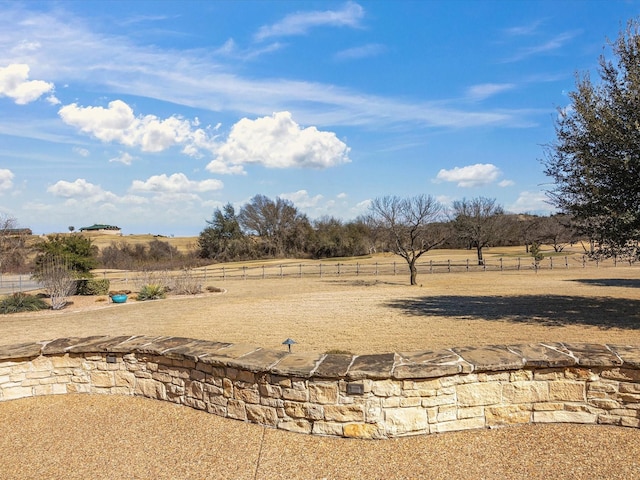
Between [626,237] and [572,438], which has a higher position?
[626,237]

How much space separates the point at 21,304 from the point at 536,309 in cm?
2030

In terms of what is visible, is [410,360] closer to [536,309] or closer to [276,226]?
[536,309]

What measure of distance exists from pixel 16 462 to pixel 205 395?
178cm

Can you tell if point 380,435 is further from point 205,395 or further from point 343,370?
point 205,395

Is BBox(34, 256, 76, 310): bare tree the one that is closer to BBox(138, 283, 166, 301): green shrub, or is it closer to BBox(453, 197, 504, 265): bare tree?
BBox(138, 283, 166, 301): green shrub

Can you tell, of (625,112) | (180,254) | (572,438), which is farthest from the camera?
(180,254)

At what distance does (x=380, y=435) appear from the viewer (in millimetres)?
4117

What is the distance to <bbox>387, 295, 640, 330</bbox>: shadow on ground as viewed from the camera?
486 inches

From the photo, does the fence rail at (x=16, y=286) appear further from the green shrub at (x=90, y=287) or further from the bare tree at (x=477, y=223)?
the bare tree at (x=477, y=223)

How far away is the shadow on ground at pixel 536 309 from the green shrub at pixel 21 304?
14886 millimetres

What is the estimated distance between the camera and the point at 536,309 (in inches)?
583

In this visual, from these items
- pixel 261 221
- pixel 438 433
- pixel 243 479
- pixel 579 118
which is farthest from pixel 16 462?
pixel 261 221

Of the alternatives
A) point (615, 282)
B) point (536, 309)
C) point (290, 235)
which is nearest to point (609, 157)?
point (536, 309)

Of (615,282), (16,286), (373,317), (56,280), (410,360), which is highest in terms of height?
(410,360)
